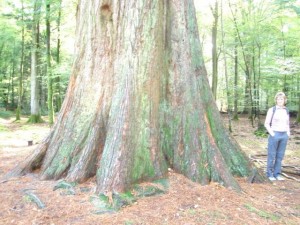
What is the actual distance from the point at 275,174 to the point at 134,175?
337cm

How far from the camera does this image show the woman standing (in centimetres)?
594

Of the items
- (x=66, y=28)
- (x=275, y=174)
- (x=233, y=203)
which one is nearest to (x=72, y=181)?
(x=233, y=203)

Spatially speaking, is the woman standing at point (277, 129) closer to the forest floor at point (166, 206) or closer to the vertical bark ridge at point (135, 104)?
the forest floor at point (166, 206)

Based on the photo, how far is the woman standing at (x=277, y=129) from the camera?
19.5 feet

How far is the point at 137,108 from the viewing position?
4.51m

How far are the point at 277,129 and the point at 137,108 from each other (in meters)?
3.13

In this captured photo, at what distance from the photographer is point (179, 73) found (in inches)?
200

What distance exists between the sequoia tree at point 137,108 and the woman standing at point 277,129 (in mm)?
885

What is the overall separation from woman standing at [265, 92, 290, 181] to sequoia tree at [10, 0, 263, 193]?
0.88 metres

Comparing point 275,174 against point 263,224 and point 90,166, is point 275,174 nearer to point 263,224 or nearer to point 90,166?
point 263,224

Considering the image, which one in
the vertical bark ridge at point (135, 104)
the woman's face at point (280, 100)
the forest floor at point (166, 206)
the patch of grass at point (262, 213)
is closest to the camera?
the forest floor at point (166, 206)

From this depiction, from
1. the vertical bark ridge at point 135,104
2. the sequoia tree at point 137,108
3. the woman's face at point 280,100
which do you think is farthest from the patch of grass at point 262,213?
the woman's face at point 280,100

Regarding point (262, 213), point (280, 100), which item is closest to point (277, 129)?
point (280, 100)

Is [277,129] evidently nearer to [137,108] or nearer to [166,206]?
[137,108]
